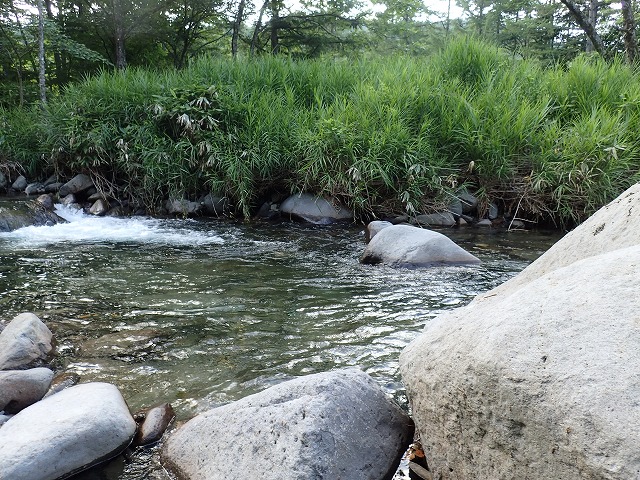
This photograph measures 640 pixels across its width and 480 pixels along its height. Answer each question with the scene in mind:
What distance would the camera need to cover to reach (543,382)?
136 centimetres

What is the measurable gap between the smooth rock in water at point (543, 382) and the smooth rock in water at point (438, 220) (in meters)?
5.37

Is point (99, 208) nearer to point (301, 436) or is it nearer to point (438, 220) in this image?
point (438, 220)

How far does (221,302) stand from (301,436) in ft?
7.79

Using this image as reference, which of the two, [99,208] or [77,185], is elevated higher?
[77,185]

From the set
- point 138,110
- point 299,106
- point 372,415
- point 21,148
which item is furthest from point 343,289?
point 21,148

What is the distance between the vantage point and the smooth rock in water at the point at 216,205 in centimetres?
792

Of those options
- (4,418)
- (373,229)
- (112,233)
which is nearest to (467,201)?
(373,229)

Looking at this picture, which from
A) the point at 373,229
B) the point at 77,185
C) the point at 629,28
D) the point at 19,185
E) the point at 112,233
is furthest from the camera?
the point at 629,28

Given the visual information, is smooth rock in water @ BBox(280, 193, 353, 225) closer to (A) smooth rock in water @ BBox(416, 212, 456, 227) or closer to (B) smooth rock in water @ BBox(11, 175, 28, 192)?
(A) smooth rock in water @ BBox(416, 212, 456, 227)

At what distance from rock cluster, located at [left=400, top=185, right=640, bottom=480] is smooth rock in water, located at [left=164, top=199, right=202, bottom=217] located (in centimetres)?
650

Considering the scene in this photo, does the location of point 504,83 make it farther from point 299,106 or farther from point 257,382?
point 257,382

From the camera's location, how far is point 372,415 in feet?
6.68

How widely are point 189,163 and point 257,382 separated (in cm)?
580

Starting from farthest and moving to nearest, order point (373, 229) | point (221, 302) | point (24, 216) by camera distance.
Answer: point (24, 216) → point (373, 229) → point (221, 302)
